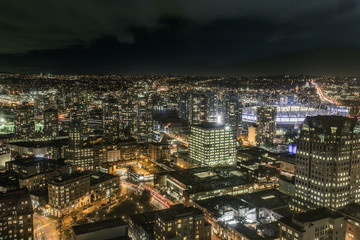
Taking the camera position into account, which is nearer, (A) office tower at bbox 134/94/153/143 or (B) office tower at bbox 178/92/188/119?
(A) office tower at bbox 134/94/153/143

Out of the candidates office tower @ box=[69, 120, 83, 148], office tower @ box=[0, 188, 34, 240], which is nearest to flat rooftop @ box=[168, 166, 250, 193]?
office tower @ box=[0, 188, 34, 240]

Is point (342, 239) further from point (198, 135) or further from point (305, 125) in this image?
point (198, 135)

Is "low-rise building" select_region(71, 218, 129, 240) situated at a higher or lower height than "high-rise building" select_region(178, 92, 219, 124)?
lower

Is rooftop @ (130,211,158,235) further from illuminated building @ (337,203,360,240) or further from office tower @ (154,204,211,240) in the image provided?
→ illuminated building @ (337,203,360,240)

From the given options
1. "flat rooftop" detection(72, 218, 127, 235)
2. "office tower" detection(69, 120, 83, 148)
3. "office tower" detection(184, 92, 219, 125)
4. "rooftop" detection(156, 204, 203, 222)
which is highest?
"office tower" detection(184, 92, 219, 125)

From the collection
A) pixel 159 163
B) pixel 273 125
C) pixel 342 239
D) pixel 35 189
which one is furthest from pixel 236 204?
pixel 273 125

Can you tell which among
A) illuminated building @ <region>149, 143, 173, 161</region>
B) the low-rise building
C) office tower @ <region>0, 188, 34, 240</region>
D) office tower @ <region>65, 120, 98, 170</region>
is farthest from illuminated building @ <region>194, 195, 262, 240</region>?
office tower @ <region>65, 120, 98, 170</region>

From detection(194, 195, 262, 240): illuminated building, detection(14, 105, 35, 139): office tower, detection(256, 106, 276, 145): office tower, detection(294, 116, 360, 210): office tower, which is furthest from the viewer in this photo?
detection(14, 105, 35, 139): office tower

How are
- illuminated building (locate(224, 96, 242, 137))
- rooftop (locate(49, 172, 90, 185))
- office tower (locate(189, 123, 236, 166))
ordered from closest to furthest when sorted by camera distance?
rooftop (locate(49, 172, 90, 185)) → office tower (locate(189, 123, 236, 166)) → illuminated building (locate(224, 96, 242, 137))
